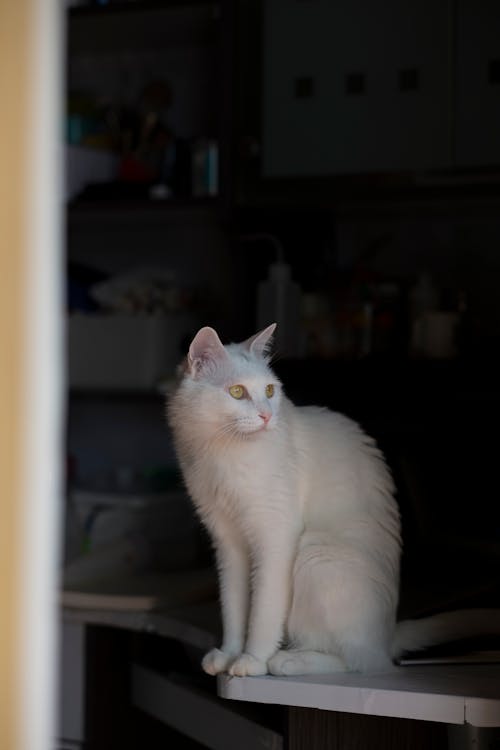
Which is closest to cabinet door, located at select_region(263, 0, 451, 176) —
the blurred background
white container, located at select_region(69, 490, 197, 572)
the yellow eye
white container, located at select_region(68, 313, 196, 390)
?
the blurred background

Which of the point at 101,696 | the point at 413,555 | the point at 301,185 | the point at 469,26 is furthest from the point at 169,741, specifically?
the point at 469,26

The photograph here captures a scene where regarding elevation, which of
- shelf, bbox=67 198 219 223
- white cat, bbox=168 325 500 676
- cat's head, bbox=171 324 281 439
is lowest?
white cat, bbox=168 325 500 676

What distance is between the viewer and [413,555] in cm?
188

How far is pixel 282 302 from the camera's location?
2123 mm

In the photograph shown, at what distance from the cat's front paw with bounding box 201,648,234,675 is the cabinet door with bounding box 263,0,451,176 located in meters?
1.12

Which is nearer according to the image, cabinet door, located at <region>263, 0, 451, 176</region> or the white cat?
the white cat

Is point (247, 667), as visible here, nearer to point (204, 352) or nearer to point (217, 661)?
point (217, 661)

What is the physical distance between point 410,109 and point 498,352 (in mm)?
525

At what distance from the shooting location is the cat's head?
1.31 m

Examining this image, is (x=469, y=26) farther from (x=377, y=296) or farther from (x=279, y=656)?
(x=279, y=656)

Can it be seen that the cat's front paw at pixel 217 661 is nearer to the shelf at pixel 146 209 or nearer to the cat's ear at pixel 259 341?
the cat's ear at pixel 259 341

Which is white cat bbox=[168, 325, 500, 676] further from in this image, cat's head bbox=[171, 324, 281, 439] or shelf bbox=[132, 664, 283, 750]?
shelf bbox=[132, 664, 283, 750]

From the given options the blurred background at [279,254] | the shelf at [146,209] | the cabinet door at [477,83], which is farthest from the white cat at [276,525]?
the shelf at [146,209]

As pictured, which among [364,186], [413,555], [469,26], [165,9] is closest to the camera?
[413,555]
